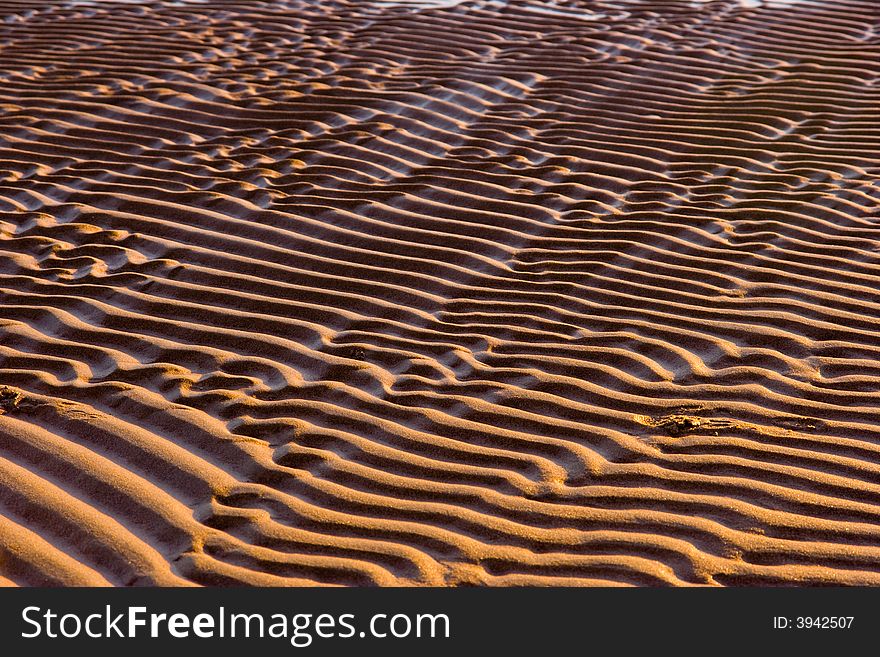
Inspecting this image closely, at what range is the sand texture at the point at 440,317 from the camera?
3094 mm

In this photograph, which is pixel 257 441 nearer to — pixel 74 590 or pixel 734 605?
pixel 74 590

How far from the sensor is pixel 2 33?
359 inches

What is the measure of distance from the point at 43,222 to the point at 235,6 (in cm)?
555

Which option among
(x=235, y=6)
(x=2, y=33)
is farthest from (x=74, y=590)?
(x=235, y=6)

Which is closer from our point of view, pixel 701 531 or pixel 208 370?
pixel 701 531

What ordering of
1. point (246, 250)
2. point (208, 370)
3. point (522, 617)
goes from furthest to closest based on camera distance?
point (246, 250), point (208, 370), point (522, 617)

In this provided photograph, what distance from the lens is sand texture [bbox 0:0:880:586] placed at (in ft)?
10.2

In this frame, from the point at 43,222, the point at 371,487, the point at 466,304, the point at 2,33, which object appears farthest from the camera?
the point at 2,33

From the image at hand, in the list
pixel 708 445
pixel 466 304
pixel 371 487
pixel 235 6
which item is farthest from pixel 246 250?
pixel 235 6

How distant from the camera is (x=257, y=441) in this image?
3.56 m

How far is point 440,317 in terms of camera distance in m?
4.54

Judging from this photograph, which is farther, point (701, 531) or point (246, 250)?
point (246, 250)

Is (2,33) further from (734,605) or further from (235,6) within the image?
(734,605)

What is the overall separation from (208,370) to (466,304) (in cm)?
119
